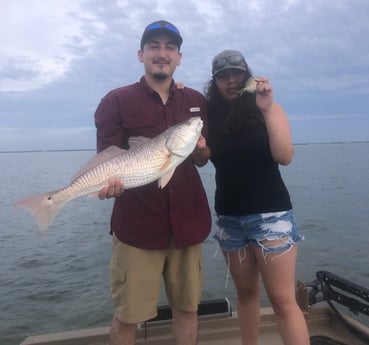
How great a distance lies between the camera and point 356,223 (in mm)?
17750

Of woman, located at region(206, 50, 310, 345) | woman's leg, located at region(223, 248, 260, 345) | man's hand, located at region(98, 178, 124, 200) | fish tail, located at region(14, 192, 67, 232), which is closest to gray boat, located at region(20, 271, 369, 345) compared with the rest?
woman's leg, located at region(223, 248, 260, 345)

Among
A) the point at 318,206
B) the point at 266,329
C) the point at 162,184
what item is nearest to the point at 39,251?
the point at 266,329

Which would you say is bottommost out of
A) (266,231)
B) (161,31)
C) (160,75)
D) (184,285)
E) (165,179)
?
(184,285)

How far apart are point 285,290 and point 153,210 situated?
1530mm

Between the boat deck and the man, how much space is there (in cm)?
101

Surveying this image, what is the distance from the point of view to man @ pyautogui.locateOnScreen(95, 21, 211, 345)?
3984 millimetres

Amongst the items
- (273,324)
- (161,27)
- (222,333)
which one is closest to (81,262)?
(222,333)

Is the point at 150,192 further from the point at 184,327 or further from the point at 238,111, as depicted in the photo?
the point at 184,327

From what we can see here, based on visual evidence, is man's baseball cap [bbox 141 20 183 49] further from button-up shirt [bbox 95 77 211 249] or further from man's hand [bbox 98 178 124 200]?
man's hand [bbox 98 178 124 200]

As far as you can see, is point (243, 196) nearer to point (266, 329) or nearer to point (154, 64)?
point (154, 64)

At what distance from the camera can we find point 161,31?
4035 millimetres

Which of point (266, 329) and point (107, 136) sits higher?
point (107, 136)

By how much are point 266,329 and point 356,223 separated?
557 inches

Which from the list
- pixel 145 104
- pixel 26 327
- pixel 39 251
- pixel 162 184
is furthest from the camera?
pixel 39 251
